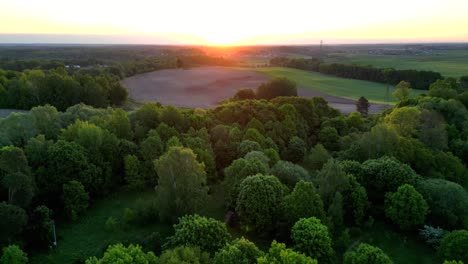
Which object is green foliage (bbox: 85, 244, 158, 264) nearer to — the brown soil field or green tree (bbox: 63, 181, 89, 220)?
green tree (bbox: 63, 181, 89, 220)

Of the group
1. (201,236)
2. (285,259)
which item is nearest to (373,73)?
(201,236)

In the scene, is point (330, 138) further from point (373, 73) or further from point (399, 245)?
point (373, 73)

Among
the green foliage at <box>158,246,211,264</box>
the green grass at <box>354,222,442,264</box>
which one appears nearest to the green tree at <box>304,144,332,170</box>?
the green grass at <box>354,222,442,264</box>

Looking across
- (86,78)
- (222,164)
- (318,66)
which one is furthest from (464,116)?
(318,66)

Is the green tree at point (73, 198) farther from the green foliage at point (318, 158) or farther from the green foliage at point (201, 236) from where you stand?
the green foliage at point (318, 158)

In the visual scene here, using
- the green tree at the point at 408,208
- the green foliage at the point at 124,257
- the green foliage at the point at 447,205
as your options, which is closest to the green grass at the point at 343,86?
the green foliage at the point at 447,205

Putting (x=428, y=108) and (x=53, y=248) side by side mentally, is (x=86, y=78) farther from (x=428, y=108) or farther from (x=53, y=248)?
(x=428, y=108)
